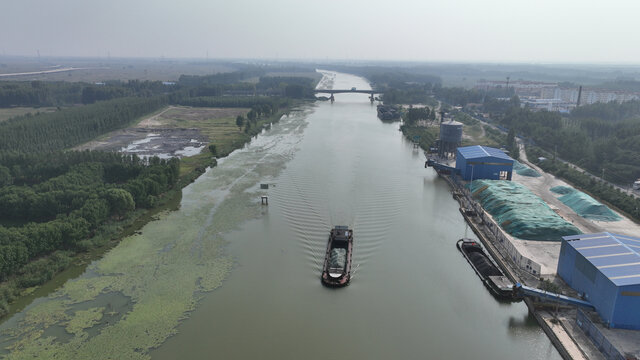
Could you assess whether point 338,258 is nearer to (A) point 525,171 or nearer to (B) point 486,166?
(B) point 486,166

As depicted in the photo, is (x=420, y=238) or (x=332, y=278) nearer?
(x=332, y=278)

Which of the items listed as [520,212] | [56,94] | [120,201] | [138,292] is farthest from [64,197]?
[56,94]

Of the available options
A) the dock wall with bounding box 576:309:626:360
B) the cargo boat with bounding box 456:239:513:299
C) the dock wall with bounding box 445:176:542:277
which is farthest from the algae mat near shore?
the dock wall with bounding box 576:309:626:360

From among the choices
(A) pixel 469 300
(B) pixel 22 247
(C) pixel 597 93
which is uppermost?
(C) pixel 597 93

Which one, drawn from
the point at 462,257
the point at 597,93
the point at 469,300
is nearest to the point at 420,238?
the point at 462,257

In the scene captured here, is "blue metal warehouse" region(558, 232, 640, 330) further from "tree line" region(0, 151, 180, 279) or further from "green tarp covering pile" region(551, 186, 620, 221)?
"tree line" region(0, 151, 180, 279)

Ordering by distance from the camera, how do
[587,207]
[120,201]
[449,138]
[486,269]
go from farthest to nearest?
[449,138] < [587,207] < [120,201] < [486,269]

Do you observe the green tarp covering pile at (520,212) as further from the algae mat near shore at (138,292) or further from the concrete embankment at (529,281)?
the algae mat near shore at (138,292)

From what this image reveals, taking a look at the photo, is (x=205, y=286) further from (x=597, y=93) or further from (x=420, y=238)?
(x=597, y=93)
